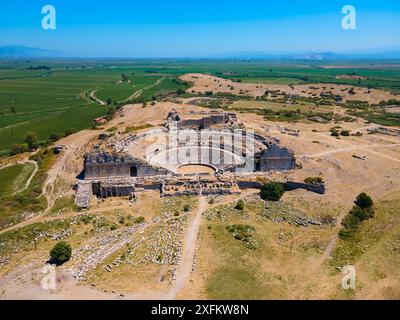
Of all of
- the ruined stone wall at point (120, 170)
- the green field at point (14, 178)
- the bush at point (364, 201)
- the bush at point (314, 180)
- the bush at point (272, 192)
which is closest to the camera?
the bush at point (364, 201)

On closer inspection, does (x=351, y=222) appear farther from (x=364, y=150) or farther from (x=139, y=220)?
(x=364, y=150)

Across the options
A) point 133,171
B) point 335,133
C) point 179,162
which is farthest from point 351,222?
point 335,133

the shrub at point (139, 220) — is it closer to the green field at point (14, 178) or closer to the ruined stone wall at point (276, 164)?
the green field at point (14, 178)

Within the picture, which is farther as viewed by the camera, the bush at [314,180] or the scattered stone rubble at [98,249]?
the bush at [314,180]

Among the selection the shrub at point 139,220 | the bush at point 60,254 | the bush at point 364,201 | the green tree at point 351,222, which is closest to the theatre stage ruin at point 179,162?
the shrub at point 139,220

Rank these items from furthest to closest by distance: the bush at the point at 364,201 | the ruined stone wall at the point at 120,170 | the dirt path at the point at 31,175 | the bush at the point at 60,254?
the ruined stone wall at the point at 120,170
the dirt path at the point at 31,175
the bush at the point at 364,201
the bush at the point at 60,254

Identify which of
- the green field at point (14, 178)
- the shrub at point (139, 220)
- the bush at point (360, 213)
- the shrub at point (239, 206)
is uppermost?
the green field at point (14, 178)
